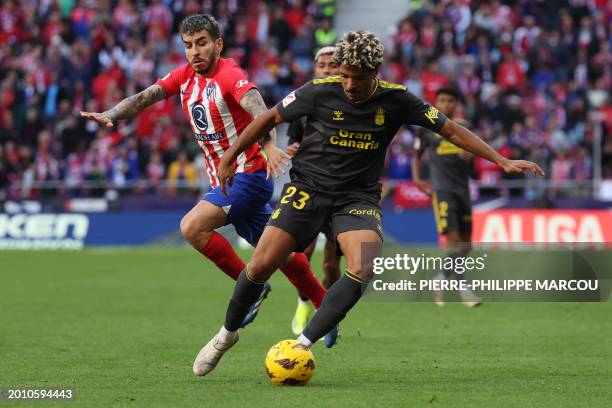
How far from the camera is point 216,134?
947 cm

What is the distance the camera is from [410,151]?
2523 cm

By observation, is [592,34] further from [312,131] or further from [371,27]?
[312,131]

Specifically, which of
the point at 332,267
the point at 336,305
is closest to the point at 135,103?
the point at 336,305

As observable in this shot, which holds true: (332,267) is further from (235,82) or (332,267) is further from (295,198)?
(295,198)

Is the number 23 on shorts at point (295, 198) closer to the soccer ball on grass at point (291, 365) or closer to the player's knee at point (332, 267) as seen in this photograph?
the soccer ball on grass at point (291, 365)

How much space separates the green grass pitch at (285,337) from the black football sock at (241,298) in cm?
37

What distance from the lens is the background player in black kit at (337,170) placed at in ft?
25.9

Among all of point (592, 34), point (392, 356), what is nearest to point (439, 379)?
point (392, 356)

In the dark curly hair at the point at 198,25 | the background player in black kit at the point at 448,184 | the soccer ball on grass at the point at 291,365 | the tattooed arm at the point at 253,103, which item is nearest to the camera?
the soccer ball on grass at the point at 291,365

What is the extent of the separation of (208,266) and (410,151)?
694cm

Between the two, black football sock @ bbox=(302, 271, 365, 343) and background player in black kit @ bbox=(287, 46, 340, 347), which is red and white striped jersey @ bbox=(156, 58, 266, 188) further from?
black football sock @ bbox=(302, 271, 365, 343)

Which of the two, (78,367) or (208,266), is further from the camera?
(208,266)

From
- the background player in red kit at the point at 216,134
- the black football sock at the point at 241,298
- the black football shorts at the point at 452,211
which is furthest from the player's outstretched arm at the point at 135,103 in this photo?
the black football shorts at the point at 452,211

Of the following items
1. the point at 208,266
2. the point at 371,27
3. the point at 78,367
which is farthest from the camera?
the point at 371,27
